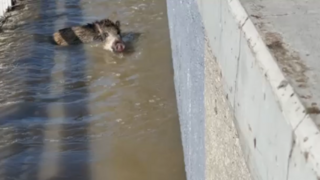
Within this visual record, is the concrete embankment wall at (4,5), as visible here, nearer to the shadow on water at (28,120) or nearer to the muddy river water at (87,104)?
the muddy river water at (87,104)

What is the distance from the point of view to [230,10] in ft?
5.82

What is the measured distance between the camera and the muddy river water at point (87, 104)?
17.2 feet

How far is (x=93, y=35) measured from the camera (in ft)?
26.3

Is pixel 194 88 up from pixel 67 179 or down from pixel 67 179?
up

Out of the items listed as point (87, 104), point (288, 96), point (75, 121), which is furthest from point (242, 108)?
point (87, 104)

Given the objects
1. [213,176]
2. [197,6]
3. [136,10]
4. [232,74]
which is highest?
[232,74]

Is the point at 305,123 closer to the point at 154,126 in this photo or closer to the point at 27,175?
the point at 27,175

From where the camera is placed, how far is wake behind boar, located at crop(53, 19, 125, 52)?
7.91 m

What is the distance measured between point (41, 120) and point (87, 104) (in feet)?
1.91

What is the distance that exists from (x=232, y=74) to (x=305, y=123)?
597mm

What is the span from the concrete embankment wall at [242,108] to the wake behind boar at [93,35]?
5134mm

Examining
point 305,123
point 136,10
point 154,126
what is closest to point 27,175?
point 154,126

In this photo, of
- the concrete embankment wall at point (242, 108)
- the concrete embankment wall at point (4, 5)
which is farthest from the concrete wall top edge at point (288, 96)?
the concrete embankment wall at point (4, 5)

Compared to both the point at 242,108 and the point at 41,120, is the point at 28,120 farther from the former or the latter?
the point at 242,108
